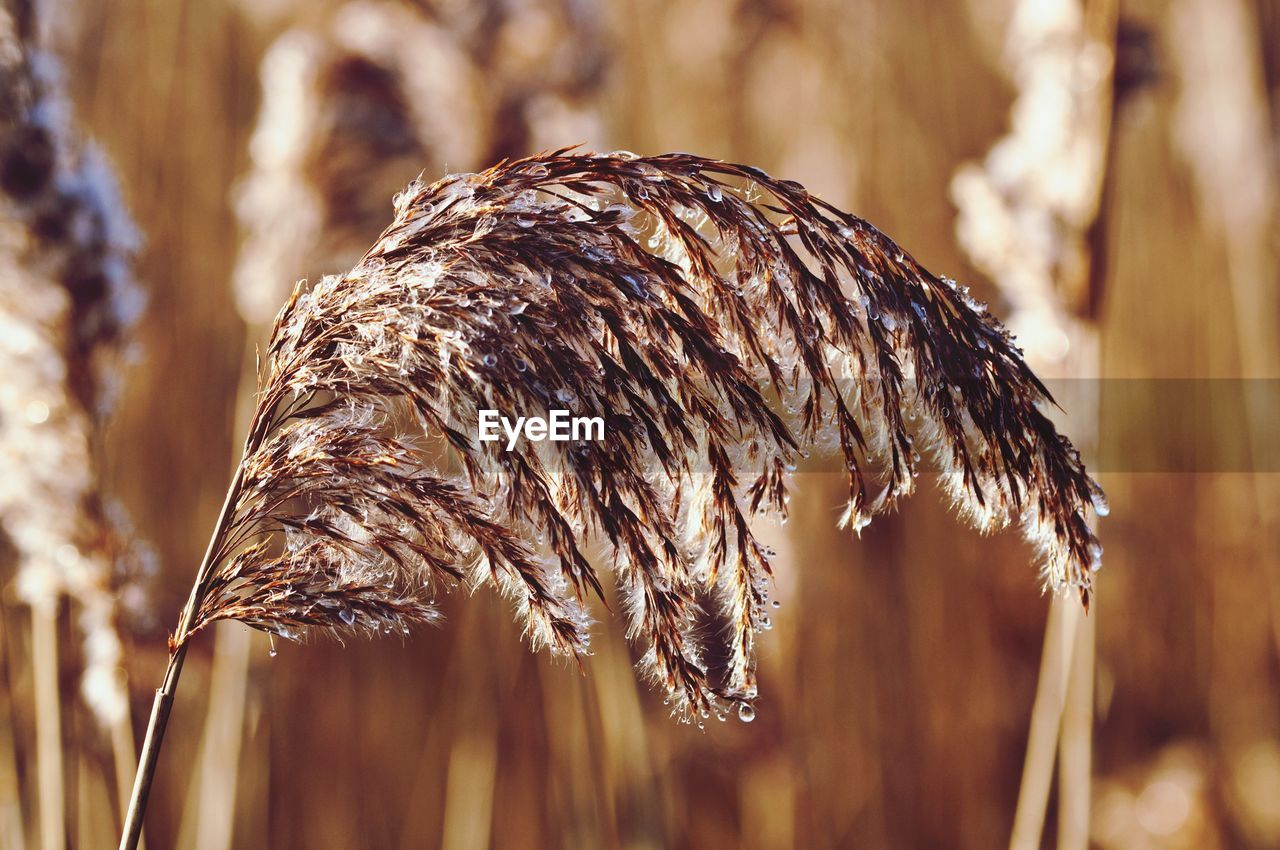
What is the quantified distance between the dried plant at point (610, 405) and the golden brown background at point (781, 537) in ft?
2.35

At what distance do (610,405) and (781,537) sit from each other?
1000 millimetres

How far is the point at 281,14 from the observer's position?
2.39m

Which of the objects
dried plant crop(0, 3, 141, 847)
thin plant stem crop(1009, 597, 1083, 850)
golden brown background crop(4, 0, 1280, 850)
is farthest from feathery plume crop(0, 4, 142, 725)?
thin plant stem crop(1009, 597, 1083, 850)

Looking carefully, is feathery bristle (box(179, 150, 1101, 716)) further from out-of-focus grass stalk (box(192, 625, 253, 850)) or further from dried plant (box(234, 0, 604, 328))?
dried plant (box(234, 0, 604, 328))

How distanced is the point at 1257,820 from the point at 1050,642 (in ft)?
2.82

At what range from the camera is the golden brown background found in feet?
5.17

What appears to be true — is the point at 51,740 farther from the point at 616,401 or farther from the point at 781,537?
the point at 781,537

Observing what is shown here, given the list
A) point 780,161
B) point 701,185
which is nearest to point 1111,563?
point 780,161

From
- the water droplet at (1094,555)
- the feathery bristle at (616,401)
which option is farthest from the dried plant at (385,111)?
the water droplet at (1094,555)

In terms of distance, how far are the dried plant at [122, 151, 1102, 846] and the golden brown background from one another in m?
0.72

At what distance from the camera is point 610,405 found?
71 cm

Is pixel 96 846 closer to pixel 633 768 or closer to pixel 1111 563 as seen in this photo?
pixel 633 768

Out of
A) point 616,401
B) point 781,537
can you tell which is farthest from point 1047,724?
point 616,401

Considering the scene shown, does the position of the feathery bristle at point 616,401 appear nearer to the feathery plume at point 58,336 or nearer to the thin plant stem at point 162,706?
the thin plant stem at point 162,706
